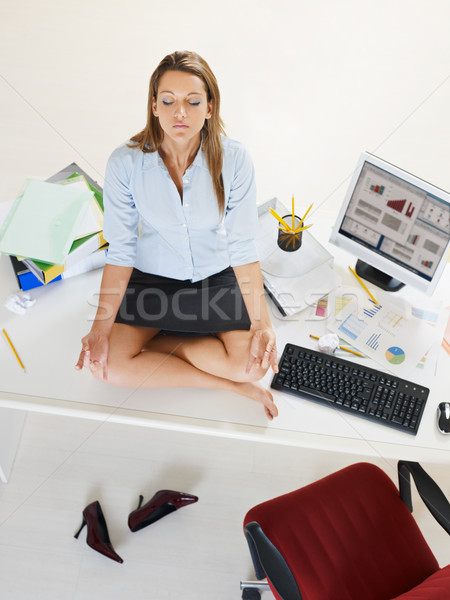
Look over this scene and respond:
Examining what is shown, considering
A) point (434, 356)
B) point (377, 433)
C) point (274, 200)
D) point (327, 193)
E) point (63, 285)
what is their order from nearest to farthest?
point (377, 433) → point (434, 356) → point (63, 285) → point (274, 200) → point (327, 193)

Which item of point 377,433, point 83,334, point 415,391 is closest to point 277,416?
point 377,433

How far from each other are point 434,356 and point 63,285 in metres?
1.23

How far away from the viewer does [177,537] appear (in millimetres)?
2057

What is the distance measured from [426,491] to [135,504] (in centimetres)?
111

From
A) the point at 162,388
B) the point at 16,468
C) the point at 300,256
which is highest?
the point at 300,256

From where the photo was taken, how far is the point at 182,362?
166cm

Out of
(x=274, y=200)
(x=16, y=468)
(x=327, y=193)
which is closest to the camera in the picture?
(x=274, y=200)

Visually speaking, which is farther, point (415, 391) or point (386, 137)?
point (386, 137)

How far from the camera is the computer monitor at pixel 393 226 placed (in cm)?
164

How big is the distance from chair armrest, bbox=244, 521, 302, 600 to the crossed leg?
0.32 metres

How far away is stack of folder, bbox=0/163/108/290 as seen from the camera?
1.70 metres

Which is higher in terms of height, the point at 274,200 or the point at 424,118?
the point at 424,118

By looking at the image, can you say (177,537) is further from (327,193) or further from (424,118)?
(424,118)

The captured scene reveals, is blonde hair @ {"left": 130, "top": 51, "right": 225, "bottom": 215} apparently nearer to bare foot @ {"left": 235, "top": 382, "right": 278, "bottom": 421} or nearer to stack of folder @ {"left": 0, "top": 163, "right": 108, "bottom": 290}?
stack of folder @ {"left": 0, "top": 163, "right": 108, "bottom": 290}
